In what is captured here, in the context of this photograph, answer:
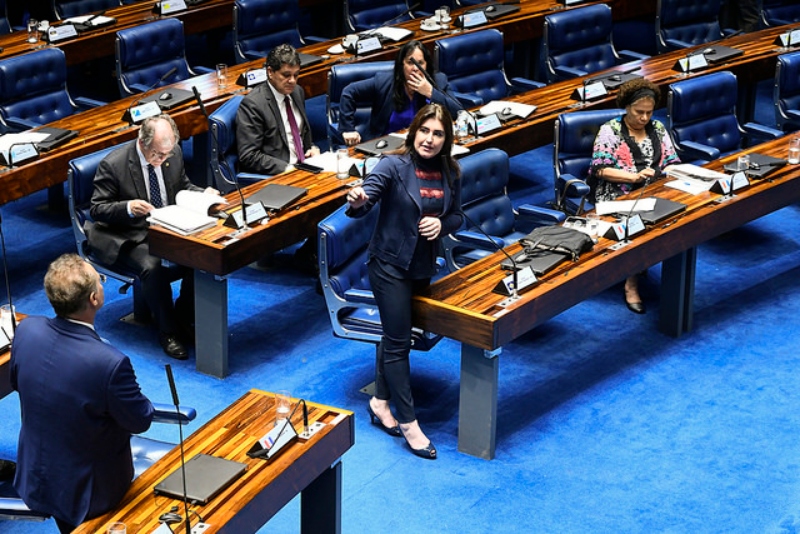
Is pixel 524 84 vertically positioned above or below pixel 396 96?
below

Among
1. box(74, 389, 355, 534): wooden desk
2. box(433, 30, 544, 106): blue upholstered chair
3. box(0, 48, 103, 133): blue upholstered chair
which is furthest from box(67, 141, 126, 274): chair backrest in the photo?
box(433, 30, 544, 106): blue upholstered chair

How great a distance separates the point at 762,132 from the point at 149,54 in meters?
3.48

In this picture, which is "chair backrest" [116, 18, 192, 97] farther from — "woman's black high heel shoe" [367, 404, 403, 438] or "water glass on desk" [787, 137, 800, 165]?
"water glass on desk" [787, 137, 800, 165]

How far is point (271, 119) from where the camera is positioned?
20.5 feet

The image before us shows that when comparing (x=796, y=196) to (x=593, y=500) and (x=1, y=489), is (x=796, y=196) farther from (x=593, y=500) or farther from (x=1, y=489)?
(x=1, y=489)

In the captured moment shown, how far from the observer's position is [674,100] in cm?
683

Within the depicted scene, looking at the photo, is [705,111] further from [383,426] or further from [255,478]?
[255,478]

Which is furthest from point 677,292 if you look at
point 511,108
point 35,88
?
point 35,88

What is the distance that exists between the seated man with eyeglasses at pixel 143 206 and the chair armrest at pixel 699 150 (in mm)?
2710

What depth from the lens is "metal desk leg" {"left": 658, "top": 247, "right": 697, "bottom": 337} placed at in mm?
5809

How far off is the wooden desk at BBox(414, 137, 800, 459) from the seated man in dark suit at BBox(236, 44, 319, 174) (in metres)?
1.54

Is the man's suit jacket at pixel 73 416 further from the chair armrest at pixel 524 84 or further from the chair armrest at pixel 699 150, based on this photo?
the chair armrest at pixel 524 84

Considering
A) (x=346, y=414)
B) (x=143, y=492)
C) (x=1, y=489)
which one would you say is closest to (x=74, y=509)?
(x=143, y=492)

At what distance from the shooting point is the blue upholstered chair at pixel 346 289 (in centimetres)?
504
